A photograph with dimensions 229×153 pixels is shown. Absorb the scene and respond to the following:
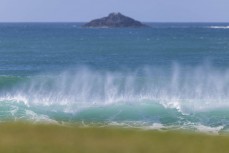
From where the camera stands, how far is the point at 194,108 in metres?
20.1

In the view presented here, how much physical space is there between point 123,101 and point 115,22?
547 ft

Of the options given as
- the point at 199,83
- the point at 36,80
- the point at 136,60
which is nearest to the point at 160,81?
the point at 199,83

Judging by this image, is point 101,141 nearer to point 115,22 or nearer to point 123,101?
point 123,101

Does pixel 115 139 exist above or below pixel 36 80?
above

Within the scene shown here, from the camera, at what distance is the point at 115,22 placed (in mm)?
187625

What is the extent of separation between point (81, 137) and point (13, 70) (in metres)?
38.9

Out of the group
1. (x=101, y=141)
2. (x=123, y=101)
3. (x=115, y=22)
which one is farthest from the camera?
(x=115, y=22)

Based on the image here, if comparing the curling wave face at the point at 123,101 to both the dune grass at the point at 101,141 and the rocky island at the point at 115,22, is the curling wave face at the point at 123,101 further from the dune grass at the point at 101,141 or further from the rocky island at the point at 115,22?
the rocky island at the point at 115,22

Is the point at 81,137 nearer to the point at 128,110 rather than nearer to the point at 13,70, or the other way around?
the point at 128,110

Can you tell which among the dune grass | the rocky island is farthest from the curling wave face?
the rocky island

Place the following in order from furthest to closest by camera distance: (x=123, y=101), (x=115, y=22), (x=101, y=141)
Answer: (x=115, y=22)
(x=123, y=101)
(x=101, y=141)

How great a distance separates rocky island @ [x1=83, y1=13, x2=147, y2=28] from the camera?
186850mm

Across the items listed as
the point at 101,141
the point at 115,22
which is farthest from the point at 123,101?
the point at 115,22

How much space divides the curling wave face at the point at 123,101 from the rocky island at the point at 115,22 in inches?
6144
